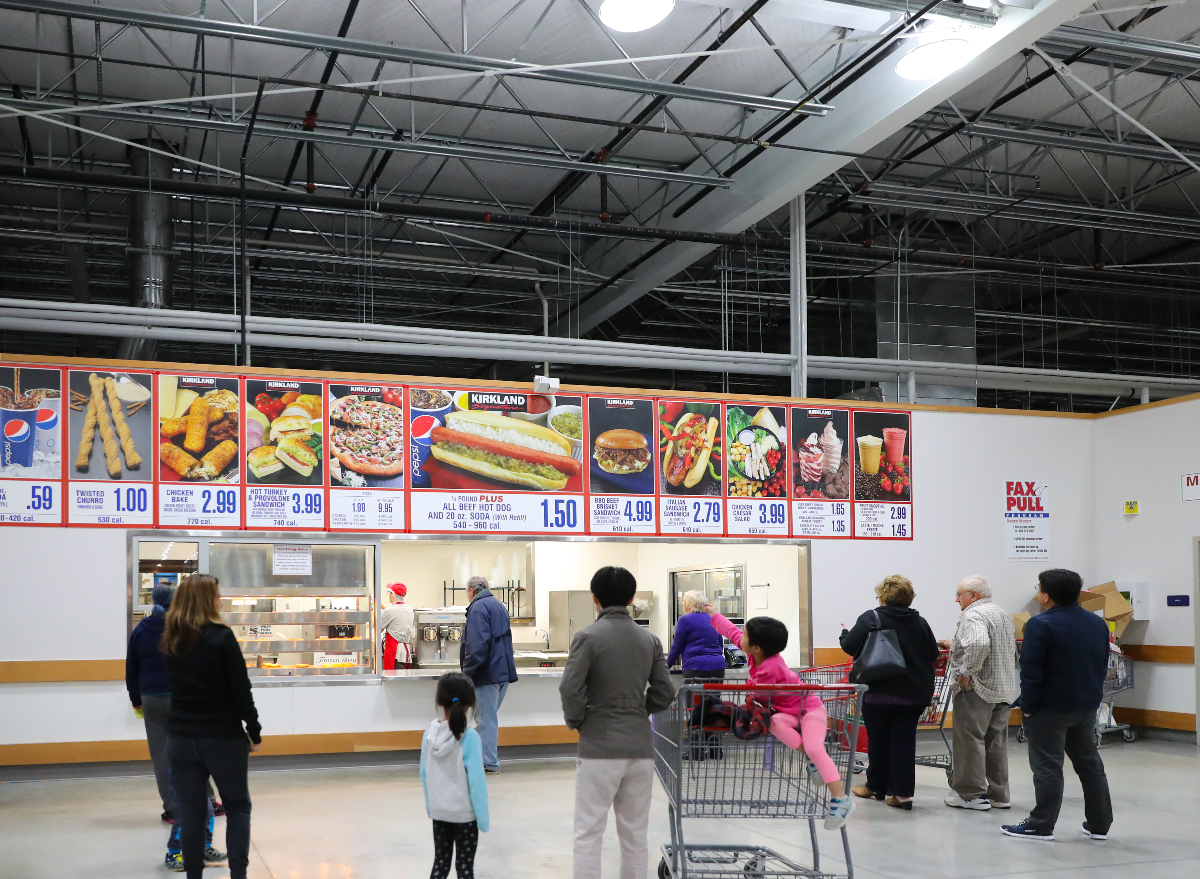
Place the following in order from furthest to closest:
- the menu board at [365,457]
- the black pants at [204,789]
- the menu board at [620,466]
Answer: the menu board at [620,466] → the menu board at [365,457] → the black pants at [204,789]

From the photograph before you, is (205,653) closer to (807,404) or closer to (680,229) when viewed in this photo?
(807,404)

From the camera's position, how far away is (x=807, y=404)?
35.0 feet

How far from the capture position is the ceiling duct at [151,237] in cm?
1161

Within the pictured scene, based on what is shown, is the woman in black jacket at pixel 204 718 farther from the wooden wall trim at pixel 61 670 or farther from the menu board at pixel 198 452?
the menu board at pixel 198 452

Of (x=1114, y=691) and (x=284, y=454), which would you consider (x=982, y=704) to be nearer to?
(x=1114, y=691)

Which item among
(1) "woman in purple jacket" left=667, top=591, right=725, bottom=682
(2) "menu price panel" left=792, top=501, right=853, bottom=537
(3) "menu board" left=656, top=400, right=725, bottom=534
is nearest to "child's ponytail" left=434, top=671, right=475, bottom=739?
(1) "woman in purple jacket" left=667, top=591, right=725, bottom=682

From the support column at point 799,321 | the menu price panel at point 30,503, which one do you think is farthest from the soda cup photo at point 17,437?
the support column at point 799,321

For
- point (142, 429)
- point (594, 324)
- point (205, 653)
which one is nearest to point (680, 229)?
point (594, 324)

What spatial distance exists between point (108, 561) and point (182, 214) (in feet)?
20.6

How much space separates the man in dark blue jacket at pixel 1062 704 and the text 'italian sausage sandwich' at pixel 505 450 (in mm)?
4636

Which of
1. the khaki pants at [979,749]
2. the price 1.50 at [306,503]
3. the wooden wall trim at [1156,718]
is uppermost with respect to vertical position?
the price 1.50 at [306,503]

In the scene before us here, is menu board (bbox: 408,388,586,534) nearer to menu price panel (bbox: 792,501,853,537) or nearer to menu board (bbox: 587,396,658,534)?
menu board (bbox: 587,396,658,534)

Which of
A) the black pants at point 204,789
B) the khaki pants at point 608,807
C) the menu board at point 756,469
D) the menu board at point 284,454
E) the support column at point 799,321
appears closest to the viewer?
the khaki pants at point 608,807

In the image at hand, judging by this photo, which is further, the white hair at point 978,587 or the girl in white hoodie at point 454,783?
the white hair at point 978,587
